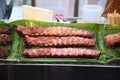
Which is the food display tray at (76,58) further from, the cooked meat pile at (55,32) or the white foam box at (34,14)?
the white foam box at (34,14)

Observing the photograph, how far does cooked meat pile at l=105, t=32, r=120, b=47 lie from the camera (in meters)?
1.86

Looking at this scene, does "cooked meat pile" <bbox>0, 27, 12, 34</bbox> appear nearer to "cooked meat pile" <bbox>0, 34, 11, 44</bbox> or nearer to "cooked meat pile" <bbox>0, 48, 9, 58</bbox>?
"cooked meat pile" <bbox>0, 34, 11, 44</bbox>

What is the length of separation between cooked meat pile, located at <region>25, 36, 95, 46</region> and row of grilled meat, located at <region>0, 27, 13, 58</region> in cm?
16

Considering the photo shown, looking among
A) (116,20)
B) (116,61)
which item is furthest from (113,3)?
(116,61)

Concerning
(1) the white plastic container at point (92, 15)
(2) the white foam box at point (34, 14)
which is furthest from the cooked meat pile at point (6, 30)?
(1) the white plastic container at point (92, 15)

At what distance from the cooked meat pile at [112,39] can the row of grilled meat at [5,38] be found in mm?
796

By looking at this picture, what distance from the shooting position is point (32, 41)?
1.87 metres

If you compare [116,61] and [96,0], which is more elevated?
[96,0]

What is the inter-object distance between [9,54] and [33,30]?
0.30 metres

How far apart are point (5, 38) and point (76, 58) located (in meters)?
0.59

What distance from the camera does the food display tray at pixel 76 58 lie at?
1691 mm

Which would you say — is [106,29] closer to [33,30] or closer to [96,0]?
[33,30]

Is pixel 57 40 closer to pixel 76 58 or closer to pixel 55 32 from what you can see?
pixel 55 32

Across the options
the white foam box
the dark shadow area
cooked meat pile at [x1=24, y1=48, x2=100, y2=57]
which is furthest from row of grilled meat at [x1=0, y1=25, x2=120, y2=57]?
the white foam box
